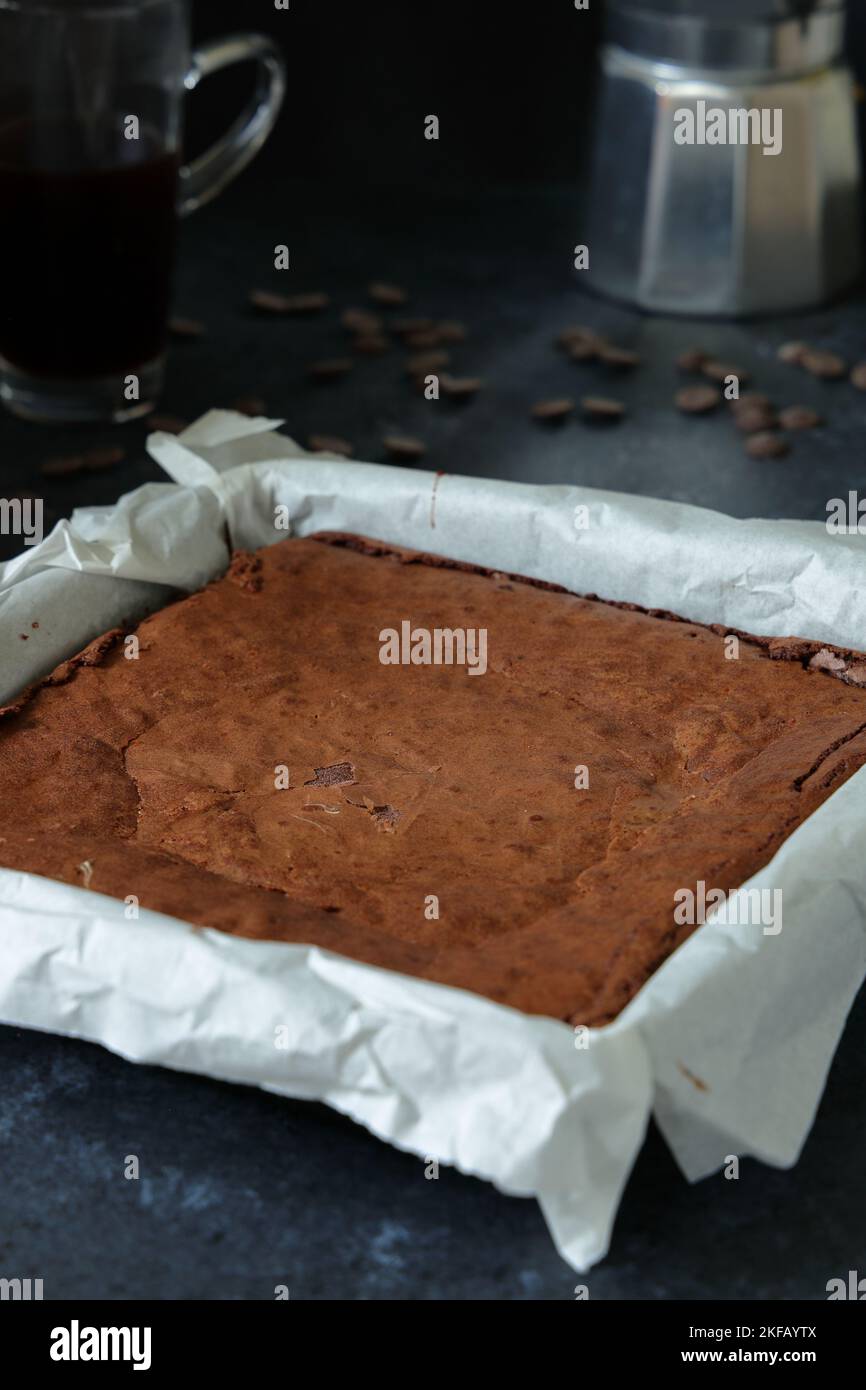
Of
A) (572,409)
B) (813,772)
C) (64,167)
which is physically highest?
(64,167)

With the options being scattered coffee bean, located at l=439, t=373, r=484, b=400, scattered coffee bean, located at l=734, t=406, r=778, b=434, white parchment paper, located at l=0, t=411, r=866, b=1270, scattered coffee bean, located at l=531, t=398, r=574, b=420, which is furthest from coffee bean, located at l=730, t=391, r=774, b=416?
white parchment paper, located at l=0, t=411, r=866, b=1270

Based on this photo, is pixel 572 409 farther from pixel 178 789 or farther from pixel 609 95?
pixel 178 789

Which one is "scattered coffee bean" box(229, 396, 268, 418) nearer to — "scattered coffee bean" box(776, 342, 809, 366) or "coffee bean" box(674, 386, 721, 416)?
"coffee bean" box(674, 386, 721, 416)

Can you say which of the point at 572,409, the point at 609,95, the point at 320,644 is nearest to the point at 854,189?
the point at 609,95

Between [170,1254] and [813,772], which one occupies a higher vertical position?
[813,772]
